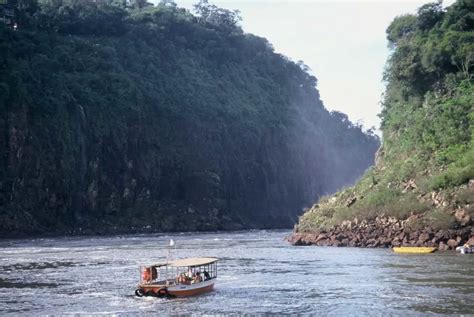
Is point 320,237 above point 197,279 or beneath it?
above

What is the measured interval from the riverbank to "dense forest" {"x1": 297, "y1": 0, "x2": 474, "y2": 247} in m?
0.14

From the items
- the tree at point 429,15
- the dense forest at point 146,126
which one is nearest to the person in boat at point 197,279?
the tree at point 429,15

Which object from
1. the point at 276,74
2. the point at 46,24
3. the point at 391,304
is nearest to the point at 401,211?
the point at 391,304

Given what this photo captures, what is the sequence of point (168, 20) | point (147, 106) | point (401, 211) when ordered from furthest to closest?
point (168, 20), point (147, 106), point (401, 211)

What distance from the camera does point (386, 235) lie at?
59.3 m

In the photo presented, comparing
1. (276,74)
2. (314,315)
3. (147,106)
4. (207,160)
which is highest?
(276,74)

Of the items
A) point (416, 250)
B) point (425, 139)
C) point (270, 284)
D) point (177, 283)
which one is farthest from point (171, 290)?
point (425, 139)

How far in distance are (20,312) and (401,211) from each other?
33.8 meters

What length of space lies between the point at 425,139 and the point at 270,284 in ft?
97.4

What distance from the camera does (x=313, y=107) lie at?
19425 cm

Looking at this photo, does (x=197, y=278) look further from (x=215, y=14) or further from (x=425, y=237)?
(x=215, y=14)

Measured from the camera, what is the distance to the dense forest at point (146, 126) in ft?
345

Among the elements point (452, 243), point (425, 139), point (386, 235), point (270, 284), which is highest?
point (425, 139)

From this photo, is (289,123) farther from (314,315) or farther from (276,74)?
(314,315)
